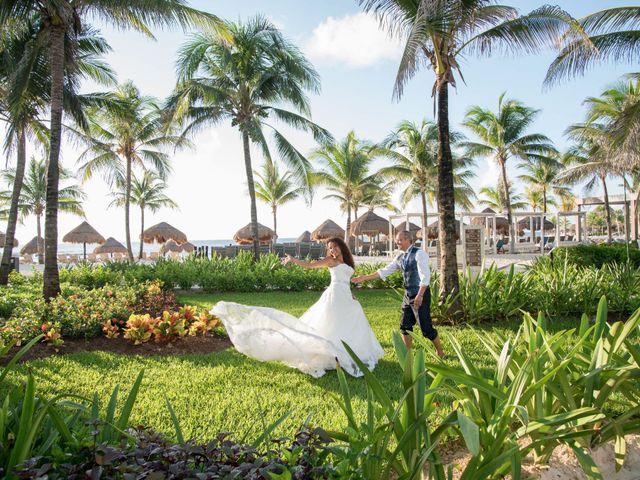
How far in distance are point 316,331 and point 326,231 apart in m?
28.7

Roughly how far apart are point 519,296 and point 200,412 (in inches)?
266

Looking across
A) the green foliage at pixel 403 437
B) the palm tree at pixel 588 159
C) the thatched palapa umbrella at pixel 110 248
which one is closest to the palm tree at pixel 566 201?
the palm tree at pixel 588 159

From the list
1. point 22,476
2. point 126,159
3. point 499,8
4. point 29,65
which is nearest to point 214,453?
point 22,476

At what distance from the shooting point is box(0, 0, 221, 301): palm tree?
372 inches

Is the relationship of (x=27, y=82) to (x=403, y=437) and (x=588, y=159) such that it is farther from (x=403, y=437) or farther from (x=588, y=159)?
(x=588, y=159)

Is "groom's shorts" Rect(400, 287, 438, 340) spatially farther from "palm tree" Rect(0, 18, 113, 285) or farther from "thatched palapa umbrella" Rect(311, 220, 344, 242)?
"thatched palapa umbrella" Rect(311, 220, 344, 242)

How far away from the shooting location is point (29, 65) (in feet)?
36.0

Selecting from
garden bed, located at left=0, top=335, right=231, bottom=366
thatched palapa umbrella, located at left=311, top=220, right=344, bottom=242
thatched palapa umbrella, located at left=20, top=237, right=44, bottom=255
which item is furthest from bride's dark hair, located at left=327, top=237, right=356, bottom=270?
thatched palapa umbrella, located at left=20, top=237, right=44, bottom=255

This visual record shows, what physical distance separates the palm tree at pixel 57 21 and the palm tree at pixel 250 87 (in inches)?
207

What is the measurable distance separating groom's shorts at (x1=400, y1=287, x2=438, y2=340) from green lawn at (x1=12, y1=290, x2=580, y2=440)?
1.71 ft

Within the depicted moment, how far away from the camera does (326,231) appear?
34188 mm

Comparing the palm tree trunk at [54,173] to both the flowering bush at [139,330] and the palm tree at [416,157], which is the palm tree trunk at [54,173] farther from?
the palm tree at [416,157]

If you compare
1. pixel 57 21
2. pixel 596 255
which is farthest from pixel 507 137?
pixel 57 21

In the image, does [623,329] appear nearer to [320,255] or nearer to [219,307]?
[219,307]
